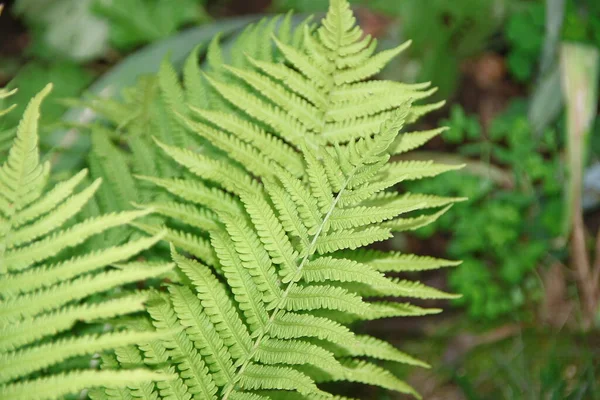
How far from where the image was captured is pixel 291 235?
1.08 metres

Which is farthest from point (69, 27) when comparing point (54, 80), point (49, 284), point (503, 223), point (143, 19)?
point (503, 223)

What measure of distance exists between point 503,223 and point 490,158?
1.68 ft

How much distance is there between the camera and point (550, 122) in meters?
2.74

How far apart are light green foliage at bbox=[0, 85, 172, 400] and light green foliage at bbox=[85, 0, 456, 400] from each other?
0.10 metres

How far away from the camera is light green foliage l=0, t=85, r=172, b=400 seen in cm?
85

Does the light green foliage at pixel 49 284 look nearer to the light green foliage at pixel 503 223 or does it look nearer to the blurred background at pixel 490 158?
the blurred background at pixel 490 158

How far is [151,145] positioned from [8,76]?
6.50ft

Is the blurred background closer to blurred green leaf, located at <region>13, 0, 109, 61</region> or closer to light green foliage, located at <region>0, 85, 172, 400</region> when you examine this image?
blurred green leaf, located at <region>13, 0, 109, 61</region>

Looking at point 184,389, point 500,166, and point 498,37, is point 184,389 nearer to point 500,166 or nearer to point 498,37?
point 500,166

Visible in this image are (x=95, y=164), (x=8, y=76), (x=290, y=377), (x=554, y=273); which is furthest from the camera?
(x=8, y=76)

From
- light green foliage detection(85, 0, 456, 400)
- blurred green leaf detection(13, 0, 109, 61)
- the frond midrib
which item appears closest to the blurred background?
blurred green leaf detection(13, 0, 109, 61)

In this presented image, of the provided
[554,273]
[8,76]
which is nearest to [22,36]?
[8,76]

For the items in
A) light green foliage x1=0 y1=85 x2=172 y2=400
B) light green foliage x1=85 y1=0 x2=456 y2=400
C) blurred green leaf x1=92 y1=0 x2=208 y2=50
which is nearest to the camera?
light green foliage x1=0 y1=85 x2=172 y2=400

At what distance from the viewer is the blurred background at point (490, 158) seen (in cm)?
233
